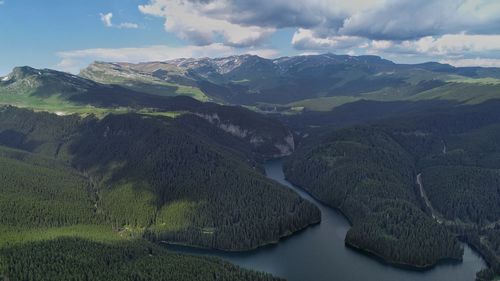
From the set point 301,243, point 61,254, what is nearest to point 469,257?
point 301,243

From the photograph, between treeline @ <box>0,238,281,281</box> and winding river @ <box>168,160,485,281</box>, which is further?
winding river @ <box>168,160,485,281</box>

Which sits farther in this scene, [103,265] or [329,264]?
[329,264]

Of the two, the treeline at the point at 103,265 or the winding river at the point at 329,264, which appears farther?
the winding river at the point at 329,264

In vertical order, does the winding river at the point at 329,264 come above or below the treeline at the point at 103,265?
below

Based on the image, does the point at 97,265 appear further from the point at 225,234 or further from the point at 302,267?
the point at 302,267
